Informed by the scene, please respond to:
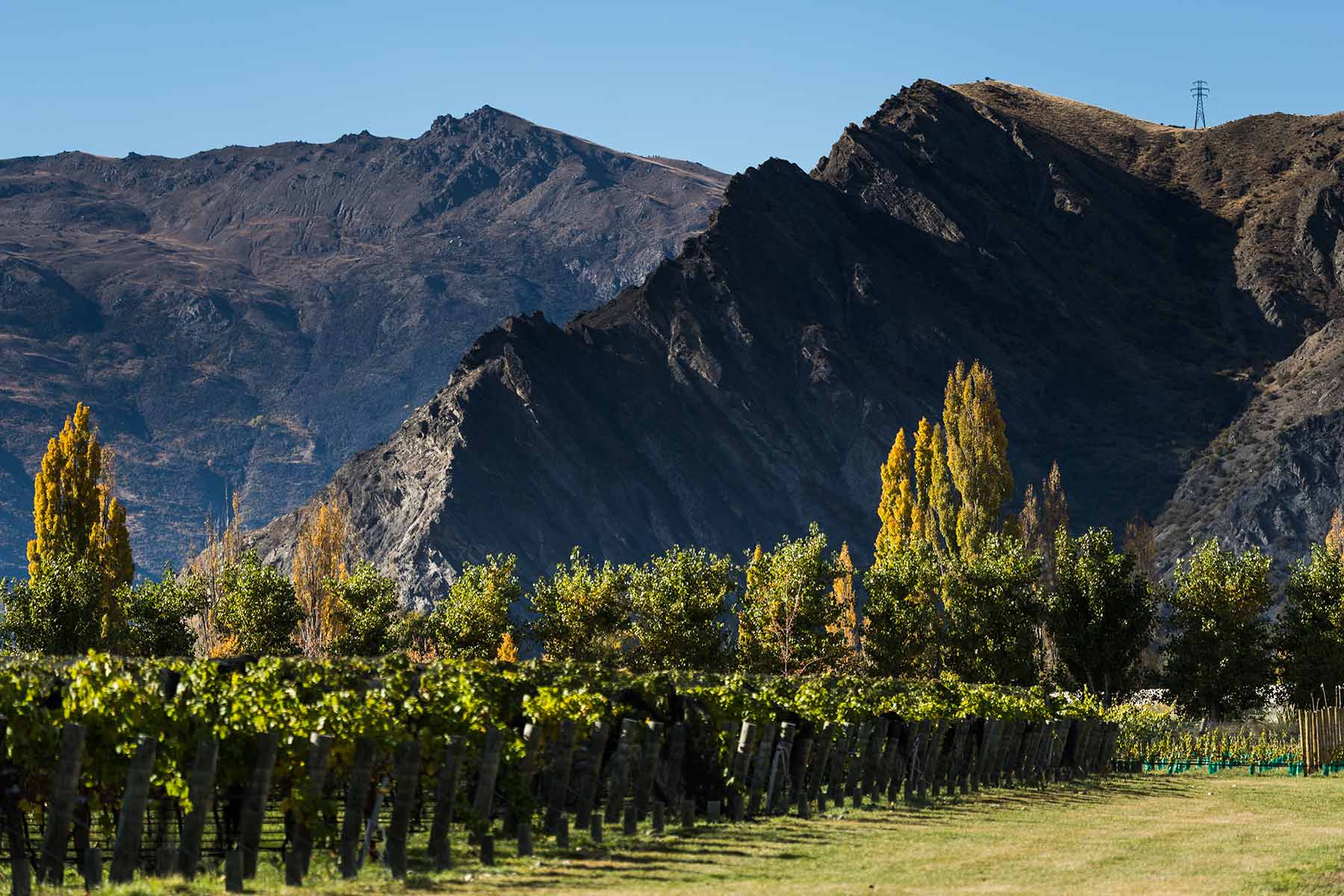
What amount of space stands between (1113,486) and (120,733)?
610 feet

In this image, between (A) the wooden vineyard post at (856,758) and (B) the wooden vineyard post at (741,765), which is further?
(A) the wooden vineyard post at (856,758)

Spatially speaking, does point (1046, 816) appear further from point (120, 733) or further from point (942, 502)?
point (942, 502)

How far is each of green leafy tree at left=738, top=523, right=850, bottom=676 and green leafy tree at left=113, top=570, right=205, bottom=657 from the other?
22.5 m

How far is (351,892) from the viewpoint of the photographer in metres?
17.6

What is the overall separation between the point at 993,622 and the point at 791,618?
8856 mm

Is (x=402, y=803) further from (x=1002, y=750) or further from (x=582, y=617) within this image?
(x=582, y=617)

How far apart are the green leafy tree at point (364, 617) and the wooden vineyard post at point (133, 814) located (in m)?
51.7

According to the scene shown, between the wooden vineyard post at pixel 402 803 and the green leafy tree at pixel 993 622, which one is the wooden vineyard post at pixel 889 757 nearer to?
the wooden vineyard post at pixel 402 803

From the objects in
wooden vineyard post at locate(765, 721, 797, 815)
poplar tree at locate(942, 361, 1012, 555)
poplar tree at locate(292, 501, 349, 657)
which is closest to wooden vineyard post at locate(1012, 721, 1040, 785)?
wooden vineyard post at locate(765, 721, 797, 815)

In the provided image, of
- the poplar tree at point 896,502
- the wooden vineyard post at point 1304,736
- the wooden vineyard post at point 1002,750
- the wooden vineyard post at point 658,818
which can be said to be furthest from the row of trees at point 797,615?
the wooden vineyard post at point 658,818

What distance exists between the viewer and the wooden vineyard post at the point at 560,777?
23.3 m

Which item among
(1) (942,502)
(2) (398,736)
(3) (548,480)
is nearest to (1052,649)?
(1) (942,502)

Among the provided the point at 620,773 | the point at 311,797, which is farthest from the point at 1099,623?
the point at 311,797

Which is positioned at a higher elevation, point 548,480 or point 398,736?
point 548,480
